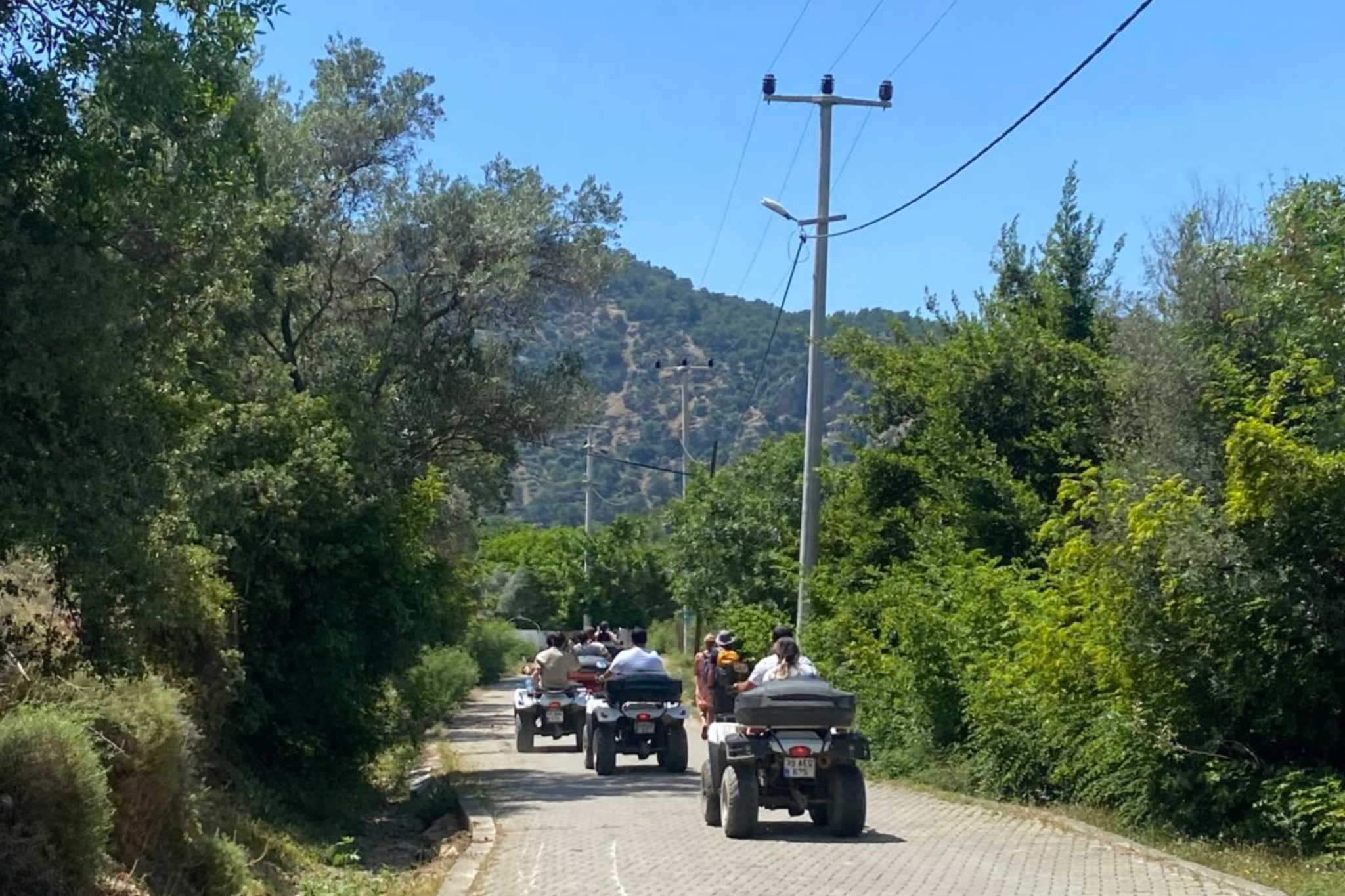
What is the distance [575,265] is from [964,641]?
1008cm

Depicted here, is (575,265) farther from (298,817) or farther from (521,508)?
(521,508)

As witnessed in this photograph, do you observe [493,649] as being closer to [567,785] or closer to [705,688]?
[567,785]

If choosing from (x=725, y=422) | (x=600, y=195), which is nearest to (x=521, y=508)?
(x=725, y=422)

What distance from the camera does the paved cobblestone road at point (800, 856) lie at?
37.8ft

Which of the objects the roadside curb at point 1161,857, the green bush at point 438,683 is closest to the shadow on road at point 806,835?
the roadside curb at point 1161,857

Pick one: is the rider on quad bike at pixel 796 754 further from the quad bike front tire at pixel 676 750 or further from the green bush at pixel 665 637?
the green bush at pixel 665 637

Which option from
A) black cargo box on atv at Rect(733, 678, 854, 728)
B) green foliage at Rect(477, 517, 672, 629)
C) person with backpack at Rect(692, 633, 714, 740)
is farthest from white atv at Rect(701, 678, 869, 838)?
green foliage at Rect(477, 517, 672, 629)

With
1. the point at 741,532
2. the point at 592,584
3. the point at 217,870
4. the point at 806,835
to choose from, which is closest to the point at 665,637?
the point at 592,584

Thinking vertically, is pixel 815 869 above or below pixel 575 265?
below

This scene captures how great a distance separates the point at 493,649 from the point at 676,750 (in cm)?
4060

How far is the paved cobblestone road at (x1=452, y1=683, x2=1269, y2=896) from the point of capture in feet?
37.8

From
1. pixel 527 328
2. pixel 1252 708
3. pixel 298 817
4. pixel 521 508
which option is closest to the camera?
pixel 1252 708

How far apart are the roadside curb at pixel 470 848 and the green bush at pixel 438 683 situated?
913 centimetres

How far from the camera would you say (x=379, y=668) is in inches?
843
